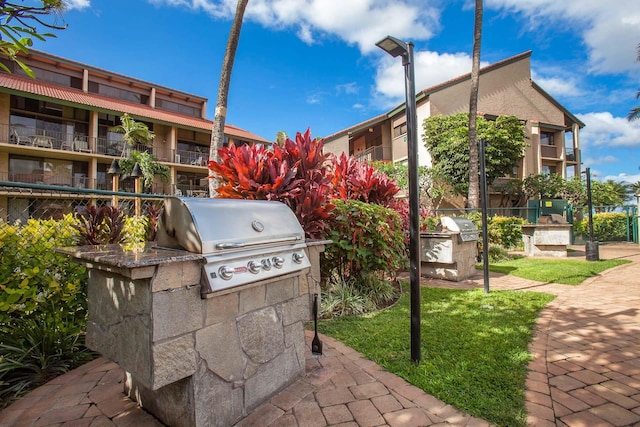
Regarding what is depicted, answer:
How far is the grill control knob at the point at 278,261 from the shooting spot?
7.01 feet

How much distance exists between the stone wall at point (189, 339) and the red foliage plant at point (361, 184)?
3548mm

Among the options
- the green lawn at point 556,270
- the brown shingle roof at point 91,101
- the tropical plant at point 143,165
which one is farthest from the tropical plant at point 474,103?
the brown shingle roof at point 91,101

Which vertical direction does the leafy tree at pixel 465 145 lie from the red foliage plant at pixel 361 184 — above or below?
above

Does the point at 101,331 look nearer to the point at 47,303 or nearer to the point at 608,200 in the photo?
the point at 47,303

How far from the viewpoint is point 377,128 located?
75.8ft

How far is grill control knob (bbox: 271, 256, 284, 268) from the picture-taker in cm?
214

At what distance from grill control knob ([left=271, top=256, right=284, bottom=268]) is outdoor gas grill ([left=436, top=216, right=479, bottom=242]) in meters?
5.02

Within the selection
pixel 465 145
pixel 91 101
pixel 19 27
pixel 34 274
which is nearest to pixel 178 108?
pixel 91 101

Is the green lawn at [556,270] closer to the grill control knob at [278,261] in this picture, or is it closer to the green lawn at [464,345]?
the green lawn at [464,345]

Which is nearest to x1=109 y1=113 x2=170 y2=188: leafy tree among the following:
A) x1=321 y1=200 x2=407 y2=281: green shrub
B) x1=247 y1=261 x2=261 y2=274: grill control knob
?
x1=321 y1=200 x2=407 y2=281: green shrub

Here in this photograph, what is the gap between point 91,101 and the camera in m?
19.2

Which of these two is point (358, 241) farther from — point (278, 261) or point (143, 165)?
point (143, 165)

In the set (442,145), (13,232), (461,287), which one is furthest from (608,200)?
(13,232)

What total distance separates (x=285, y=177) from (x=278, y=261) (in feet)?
5.94
